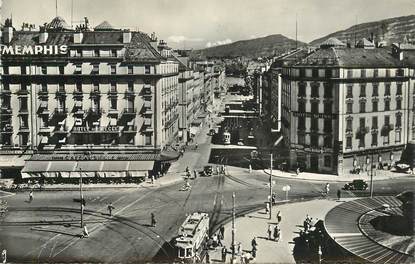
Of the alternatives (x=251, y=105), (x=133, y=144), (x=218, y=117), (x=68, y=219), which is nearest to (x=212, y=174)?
(x=133, y=144)

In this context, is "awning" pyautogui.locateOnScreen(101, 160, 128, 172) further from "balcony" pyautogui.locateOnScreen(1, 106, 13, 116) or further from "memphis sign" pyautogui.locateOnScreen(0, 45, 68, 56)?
"memphis sign" pyautogui.locateOnScreen(0, 45, 68, 56)

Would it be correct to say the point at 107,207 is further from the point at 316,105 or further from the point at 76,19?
the point at 316,105

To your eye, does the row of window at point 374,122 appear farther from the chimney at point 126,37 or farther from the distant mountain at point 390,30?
the chimney at point 126,37

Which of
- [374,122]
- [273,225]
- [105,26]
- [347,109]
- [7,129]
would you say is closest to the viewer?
[273,225]

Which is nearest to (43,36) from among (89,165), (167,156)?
(89,165)

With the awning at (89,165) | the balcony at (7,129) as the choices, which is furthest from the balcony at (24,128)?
the awning at (89,165)

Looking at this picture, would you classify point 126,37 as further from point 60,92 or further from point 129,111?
point 60,92
